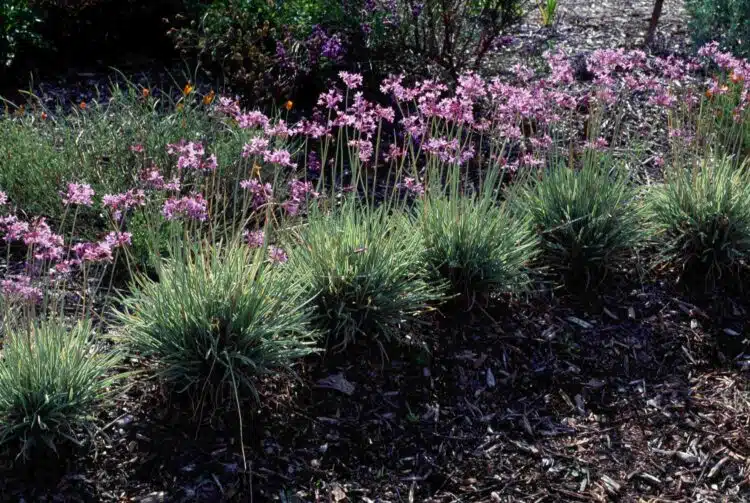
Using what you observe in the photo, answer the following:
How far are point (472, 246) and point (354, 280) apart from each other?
25.1 inches

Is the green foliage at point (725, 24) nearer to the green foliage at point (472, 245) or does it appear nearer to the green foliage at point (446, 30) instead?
the green foliage at point (446, 30)

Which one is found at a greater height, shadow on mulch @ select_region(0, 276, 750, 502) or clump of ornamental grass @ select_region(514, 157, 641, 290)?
clump of ornamental grass @ select_region(514, 157, 641, 290)

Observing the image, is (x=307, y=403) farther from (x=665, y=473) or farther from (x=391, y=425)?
(x=665, y=473)

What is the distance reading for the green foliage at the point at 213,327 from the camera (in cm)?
345

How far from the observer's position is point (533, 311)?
4434 millimetres

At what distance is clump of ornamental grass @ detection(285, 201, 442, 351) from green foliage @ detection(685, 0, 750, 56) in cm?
459

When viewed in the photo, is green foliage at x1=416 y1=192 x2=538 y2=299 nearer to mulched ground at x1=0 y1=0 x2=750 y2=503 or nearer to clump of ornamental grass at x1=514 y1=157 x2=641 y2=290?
mulched ground at x1=0 y1=0 x2=750 y2=503

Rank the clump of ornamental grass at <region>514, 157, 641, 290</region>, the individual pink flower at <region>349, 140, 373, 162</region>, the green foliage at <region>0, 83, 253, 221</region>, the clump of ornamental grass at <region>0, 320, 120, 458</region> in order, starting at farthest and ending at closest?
the green foliage at <region>0, 83, 253, 221</region> < the clump of ornamental grass at <region>514, 157, 641, 290</region> < the individual pink flower at <region>349, 140, 373, 162</region> < the clump of ornamental grass at <region>0, 320, 120, 458</region>

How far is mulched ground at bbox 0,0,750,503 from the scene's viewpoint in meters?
3.36

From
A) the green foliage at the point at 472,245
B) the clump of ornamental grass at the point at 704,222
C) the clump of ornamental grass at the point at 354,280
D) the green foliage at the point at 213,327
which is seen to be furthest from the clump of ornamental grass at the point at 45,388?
the clump of ornamental grass at the point at 704,222

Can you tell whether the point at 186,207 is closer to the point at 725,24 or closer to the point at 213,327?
the point at 213,327

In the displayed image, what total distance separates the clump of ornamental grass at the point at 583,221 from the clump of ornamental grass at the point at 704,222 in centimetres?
23

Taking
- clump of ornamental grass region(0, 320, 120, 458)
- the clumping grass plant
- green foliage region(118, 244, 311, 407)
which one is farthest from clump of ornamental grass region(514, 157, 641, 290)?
clump of ornamental grass region(0, 320, 120, 458)

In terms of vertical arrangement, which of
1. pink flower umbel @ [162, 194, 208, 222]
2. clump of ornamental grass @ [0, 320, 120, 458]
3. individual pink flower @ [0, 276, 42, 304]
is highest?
pink flower umbel @ [162, 194, 208, 222]
